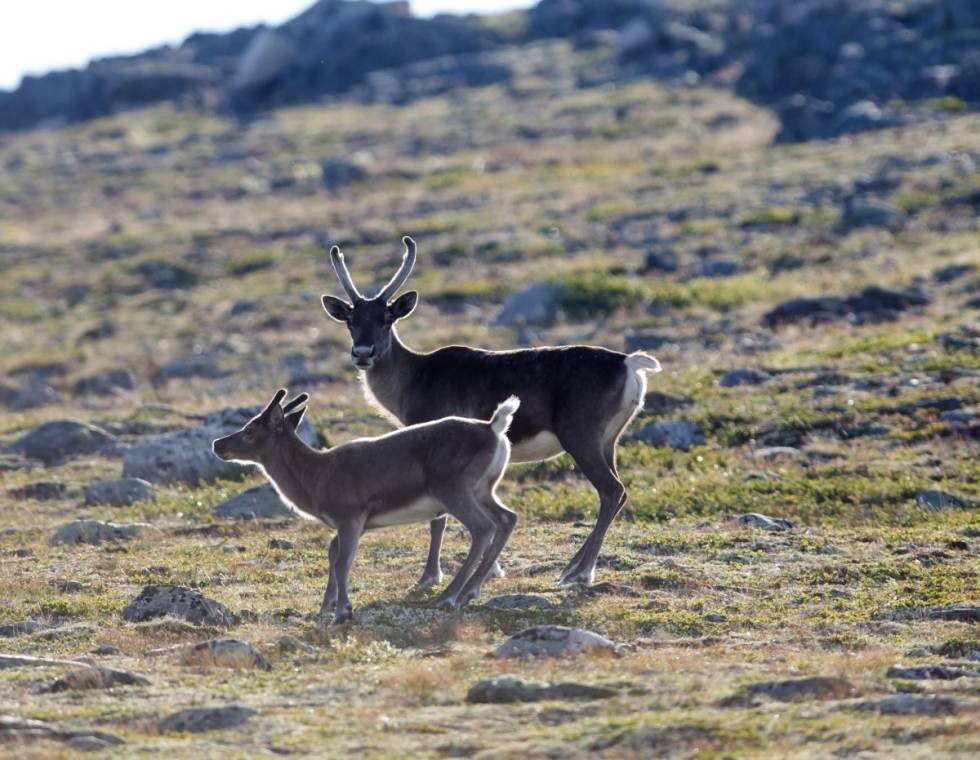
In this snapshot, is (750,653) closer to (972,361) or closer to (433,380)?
(433,380)

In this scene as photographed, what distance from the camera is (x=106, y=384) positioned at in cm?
3039

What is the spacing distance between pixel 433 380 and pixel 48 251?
1645 inches

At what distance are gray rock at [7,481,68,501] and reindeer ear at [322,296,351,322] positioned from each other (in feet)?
16.4

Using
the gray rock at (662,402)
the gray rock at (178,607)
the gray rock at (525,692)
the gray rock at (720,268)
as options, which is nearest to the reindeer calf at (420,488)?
the gray rock at (178,607)

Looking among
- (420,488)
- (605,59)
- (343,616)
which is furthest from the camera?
(605,59)

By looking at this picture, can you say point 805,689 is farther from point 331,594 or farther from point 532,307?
point 532,307

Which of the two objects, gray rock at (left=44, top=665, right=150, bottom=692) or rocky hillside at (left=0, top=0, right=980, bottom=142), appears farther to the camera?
rocky hillside at (left=0, top=0, right=980, bottom=142)

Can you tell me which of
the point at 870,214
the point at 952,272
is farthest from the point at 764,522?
the point at 870,214

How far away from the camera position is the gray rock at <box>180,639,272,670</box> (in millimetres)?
11133

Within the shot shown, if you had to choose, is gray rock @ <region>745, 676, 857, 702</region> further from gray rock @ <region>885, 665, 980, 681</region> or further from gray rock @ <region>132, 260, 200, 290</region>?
gray rock @ <region>132, 260, 200, 290</region>

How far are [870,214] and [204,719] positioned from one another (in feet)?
107

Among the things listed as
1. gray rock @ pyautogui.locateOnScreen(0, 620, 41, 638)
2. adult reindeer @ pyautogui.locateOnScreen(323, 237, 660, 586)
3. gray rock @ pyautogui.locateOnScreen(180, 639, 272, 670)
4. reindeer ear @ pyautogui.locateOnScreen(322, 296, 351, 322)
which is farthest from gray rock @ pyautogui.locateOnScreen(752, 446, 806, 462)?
gray rock @ pyautogui.locateOnScreen(180, 639, 272, 670)

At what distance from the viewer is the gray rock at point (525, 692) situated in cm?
998

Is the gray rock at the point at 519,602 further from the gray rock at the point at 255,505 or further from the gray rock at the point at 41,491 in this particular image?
the gray rock at the point at 41,491
